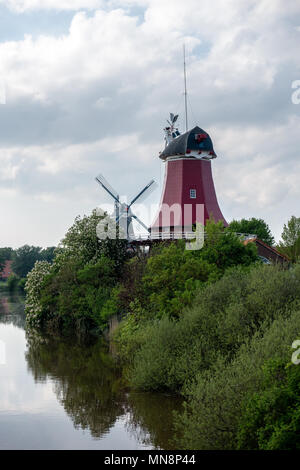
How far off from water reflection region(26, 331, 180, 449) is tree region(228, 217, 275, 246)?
85.6 ft

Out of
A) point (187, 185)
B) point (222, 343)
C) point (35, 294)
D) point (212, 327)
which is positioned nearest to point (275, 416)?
point (222, 343)

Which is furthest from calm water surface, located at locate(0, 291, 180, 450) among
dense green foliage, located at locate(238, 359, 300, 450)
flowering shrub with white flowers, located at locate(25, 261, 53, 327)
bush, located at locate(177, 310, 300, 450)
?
flowering shrub with white flowers, located at locate(25, 261, 53, 327)

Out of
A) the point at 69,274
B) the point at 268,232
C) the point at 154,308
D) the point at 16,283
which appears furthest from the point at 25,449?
the point at 16,283

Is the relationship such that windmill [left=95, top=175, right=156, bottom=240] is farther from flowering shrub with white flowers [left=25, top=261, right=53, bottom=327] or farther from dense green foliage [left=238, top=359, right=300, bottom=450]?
dense green foliage [left=238, top=359, right=300, bottom=450]

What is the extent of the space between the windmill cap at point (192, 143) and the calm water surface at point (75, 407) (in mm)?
17689

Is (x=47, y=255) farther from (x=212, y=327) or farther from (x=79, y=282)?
(x=212, y=327)

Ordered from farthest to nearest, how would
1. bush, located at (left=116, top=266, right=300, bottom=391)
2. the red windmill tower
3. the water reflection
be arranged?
1. the red windmill tower
2. bush, located at (left=116, top=266, right=300, bottom=391)
3. the water reflection

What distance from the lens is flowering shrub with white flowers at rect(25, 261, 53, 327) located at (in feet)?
128

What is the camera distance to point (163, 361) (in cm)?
1680

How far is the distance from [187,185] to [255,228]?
14.5m

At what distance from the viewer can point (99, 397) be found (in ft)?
59.9

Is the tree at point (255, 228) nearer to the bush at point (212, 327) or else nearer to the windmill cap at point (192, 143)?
the windmill cap at point (192, 143)

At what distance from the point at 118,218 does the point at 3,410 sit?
1042 inches
